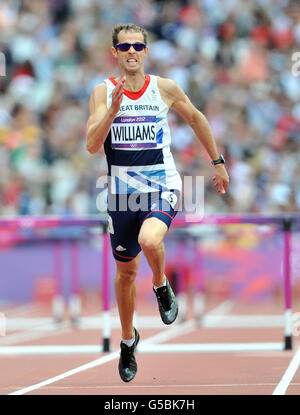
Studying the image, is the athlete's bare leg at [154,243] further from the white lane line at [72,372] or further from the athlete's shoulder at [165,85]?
the white lane line at [72,372]

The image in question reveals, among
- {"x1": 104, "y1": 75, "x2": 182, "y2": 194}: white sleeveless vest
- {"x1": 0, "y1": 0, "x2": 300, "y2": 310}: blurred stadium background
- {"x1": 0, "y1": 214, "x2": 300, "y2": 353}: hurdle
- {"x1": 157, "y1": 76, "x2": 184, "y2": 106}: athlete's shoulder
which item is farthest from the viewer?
{"x1": 0, "y1": 0, "x2": 300, "y2": 310}: blurred stadium background

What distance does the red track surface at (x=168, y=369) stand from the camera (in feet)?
22.3

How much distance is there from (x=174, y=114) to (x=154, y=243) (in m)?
10.3

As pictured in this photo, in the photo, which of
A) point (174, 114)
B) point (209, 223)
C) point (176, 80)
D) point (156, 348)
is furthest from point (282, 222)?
point (176, 80)

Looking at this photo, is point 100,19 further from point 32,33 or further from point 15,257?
point 15,257

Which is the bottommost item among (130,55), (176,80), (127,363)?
(127,363)

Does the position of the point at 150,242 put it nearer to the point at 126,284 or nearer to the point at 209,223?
the point at 126,284

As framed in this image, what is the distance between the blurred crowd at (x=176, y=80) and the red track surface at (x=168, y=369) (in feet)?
12.6

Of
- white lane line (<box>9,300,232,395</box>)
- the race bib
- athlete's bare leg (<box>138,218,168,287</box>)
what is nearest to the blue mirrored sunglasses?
the race bib

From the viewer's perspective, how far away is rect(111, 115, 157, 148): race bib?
21.6 feet

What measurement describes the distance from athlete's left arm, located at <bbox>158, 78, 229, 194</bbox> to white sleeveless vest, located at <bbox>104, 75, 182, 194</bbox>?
0.26ft

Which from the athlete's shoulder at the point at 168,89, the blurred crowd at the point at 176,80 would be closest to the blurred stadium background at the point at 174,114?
the blurred crowd at the point at 176,80

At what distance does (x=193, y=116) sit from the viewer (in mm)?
6832

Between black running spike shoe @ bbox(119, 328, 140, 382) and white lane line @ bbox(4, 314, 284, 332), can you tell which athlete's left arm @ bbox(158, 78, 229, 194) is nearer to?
black running spike shoe @ bbox(119, 328, 140, 382)
